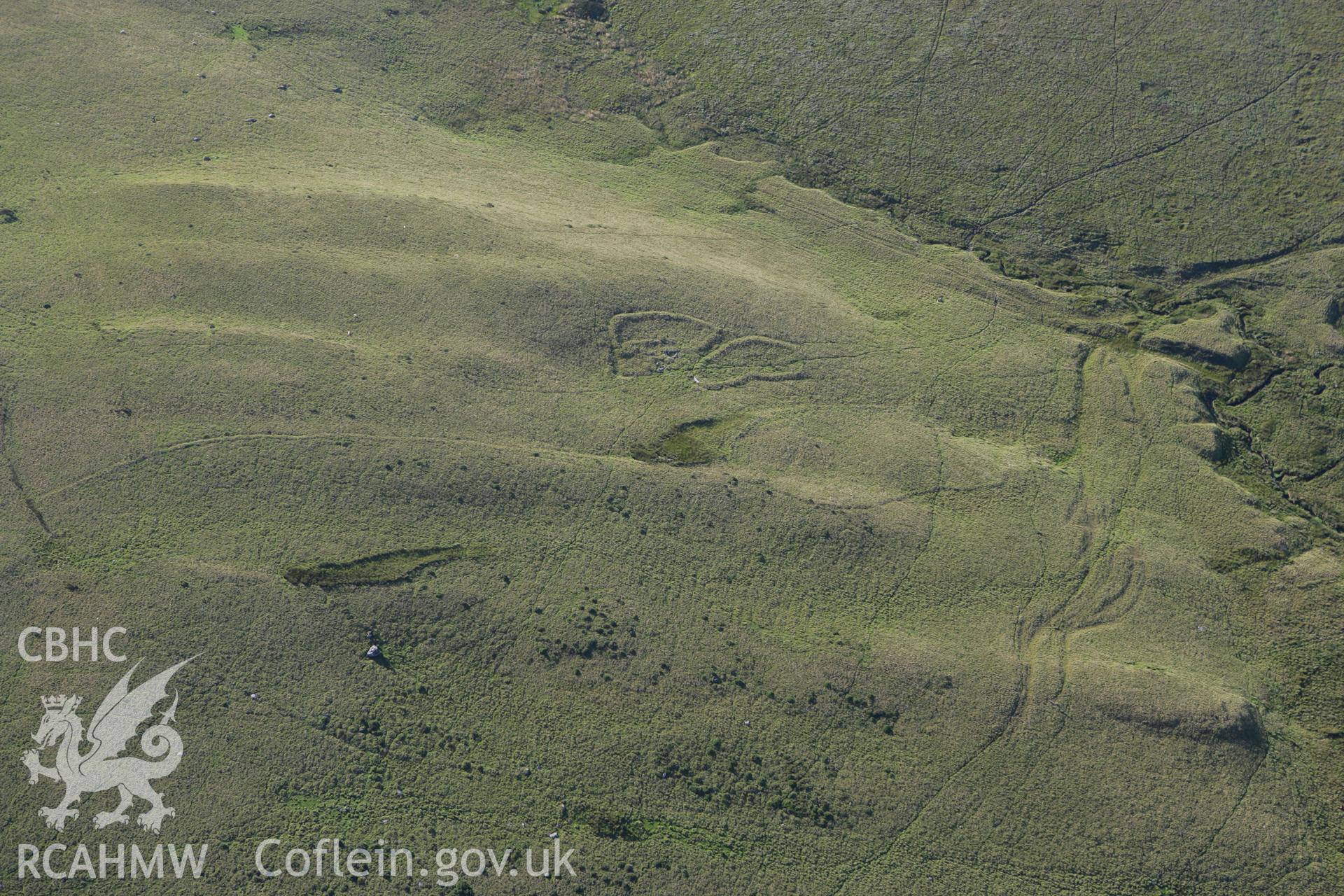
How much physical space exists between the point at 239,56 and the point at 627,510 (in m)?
58.9

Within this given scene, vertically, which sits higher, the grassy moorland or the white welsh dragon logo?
the grassy moorland

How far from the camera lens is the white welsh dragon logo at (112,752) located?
135 ft

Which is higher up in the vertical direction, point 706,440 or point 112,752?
point 706,440

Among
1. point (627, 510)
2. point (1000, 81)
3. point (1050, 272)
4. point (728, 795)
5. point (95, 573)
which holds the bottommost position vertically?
point (728, 795)

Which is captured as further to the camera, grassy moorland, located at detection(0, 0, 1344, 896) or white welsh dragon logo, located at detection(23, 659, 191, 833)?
grassy moorland, located at detection(0, 0, 1344, 896)

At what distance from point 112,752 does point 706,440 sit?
35.3m

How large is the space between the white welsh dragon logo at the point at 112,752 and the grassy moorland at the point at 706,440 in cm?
94

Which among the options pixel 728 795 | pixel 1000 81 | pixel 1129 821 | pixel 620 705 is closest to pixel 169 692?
pixel 620 705

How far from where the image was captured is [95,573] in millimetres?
46688

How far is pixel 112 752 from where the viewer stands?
42250mm

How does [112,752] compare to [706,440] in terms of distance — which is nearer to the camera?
[112,752]

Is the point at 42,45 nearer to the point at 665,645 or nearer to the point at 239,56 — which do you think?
the point at 239,56

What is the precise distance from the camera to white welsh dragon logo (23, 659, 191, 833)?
41094 millimetres

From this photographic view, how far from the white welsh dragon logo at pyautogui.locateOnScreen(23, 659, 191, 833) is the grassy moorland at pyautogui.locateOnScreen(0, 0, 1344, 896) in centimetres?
94
